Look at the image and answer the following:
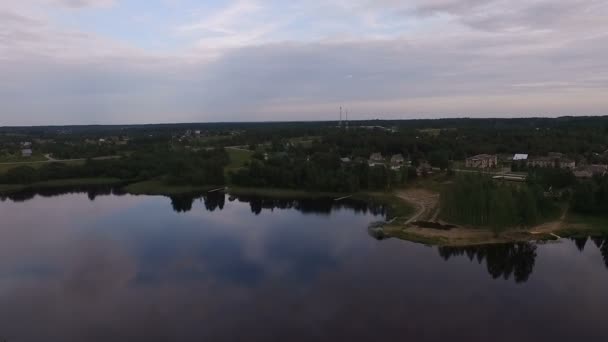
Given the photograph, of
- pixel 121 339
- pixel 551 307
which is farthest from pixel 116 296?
pixel 551 307

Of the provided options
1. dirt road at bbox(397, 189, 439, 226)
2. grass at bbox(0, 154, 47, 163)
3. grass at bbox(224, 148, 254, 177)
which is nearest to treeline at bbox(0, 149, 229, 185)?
grass at bbox(224, 148, 254, 177)

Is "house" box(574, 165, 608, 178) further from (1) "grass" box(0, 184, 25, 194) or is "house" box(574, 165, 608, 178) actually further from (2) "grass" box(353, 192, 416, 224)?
(1) "grass" box(0, 184, 25, 194)

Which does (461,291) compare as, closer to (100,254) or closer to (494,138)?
(100,254)

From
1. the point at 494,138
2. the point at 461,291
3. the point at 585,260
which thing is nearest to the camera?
the point at 461,291

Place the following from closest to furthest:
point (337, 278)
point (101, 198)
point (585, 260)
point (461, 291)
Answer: point (461, 291) < point (337, 278) < point (585, 260) < point (101, 198)

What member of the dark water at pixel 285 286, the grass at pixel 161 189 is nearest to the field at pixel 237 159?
the grass at pixel 161 189
